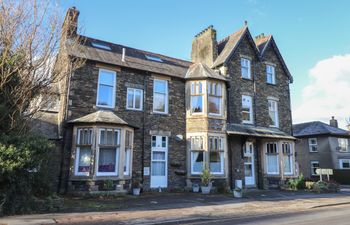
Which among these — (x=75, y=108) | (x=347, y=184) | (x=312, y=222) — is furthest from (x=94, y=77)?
(x=347, y=184)

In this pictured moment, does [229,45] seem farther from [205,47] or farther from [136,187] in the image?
[136,187]

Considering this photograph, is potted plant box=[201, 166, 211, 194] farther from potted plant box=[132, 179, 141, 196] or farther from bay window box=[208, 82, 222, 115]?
bay window box=[208, 82, 222, 115]

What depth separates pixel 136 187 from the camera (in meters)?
15.9

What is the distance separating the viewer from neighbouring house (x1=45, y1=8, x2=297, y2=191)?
15.0 metres

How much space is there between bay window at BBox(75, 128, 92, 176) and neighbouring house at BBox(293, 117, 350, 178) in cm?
2517

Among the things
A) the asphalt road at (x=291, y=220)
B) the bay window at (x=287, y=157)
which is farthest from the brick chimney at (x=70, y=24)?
the bay window at (x=287, y=157)

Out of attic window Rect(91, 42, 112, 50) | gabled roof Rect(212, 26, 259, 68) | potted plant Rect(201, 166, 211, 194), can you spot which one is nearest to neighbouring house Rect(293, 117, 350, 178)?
gabled roof Rect(212, 26, 259, 68)

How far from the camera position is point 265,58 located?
23172mm

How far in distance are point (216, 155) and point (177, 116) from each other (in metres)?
3.39

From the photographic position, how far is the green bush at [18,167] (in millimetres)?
9609

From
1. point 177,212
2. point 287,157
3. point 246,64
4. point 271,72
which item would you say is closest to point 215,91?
point 246,64

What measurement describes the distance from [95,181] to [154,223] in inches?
243

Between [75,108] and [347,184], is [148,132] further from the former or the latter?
[347,184]

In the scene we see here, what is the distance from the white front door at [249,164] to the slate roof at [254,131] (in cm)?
117
